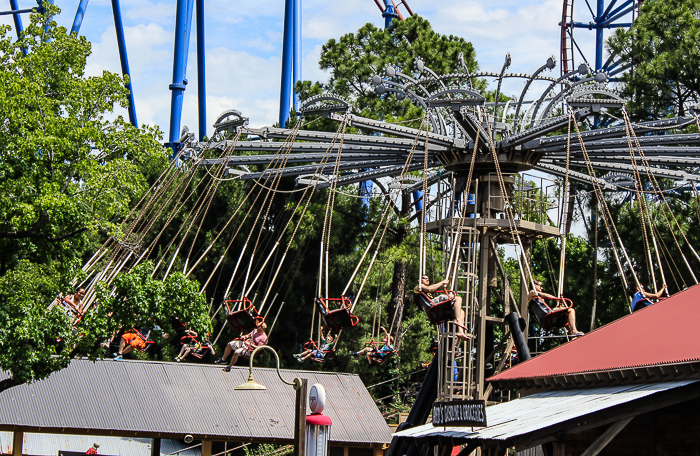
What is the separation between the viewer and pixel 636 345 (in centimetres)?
1077

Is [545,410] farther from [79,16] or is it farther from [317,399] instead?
[79,16]

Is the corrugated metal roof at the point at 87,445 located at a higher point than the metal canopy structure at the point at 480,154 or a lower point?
lower

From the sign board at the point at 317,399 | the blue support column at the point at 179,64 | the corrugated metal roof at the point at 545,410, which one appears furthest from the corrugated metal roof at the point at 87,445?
the corrugated metal roof at the point at 545,410

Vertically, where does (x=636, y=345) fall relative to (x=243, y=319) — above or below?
below

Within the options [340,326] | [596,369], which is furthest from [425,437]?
[340,326]

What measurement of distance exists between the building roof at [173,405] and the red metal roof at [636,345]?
8683 millimetres

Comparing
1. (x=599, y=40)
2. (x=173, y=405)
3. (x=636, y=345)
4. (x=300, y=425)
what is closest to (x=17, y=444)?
(x=173, y=405)

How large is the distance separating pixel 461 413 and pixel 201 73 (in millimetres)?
28205

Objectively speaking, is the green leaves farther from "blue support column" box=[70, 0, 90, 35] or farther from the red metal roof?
"blue support column" box=[70, 0, 90, 35]

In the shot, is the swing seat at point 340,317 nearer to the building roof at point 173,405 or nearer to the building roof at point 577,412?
the building roof at point 577,412

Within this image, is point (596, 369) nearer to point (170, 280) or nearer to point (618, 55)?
point (170, 280)

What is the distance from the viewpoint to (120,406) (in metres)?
19.6

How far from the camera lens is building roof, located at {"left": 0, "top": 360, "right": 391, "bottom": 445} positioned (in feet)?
61.8

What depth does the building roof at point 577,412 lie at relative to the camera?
8.80 meters
